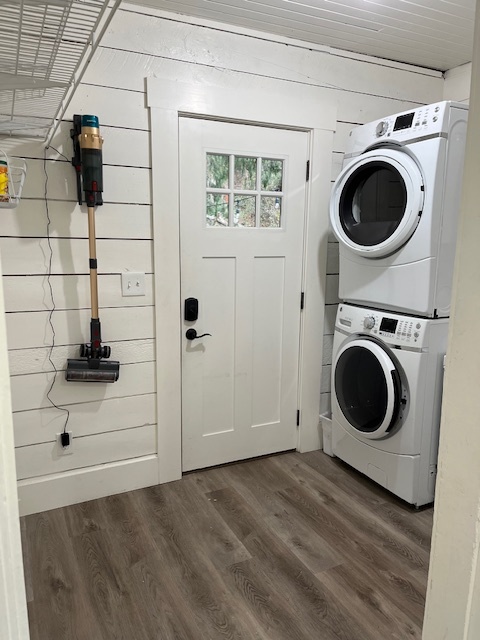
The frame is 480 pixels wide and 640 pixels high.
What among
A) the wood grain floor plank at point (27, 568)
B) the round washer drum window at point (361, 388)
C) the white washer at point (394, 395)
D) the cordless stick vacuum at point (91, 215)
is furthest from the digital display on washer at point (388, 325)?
the wood grain floor plank at point (27, 568)

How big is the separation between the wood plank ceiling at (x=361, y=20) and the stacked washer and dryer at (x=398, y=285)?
48 centimetres

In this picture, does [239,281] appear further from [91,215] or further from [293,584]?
[293,584]

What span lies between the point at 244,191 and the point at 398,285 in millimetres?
989

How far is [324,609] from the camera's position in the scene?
5.55 feet

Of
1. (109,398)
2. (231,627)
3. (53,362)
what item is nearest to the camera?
(231,627)

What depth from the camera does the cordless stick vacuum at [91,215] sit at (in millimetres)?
1994

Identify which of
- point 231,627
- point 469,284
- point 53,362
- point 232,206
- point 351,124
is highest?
point 351,124

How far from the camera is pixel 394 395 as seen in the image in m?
2.21

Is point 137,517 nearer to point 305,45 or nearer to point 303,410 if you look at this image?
point 303,410

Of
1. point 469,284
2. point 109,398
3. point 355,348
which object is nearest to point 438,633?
point 469,284

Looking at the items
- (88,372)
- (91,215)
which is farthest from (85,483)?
(91,215)

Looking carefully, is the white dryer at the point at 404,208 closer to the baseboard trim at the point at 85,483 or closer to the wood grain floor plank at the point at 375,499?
the wood grain floor plank at the point at 375,499

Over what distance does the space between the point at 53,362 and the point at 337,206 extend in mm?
1709

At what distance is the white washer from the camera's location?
218 cm
